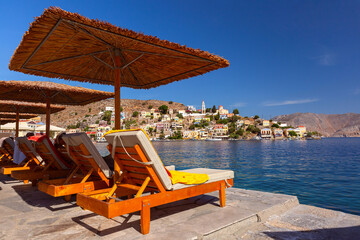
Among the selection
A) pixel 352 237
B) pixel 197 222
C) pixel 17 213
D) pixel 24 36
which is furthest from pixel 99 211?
pixel 352 237

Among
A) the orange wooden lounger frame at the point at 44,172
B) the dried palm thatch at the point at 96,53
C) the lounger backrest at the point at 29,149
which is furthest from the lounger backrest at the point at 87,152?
the lounger backrest at the point at 29,149

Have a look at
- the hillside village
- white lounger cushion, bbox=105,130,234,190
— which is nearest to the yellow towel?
white lounger cushion, bbox=105,130,234,190

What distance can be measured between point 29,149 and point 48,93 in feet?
6.66

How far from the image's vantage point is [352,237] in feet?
8.29

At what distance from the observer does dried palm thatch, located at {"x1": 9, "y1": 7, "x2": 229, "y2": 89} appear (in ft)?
9.50

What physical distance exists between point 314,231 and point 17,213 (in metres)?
3.53

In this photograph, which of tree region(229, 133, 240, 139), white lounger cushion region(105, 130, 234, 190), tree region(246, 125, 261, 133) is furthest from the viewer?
tree region(246, 125, 261, 133)

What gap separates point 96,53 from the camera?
165 inches

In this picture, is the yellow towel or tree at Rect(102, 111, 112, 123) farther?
tree at Rect(102, 111, 112, 123)

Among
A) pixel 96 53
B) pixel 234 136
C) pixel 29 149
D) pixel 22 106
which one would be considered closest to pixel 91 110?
pixel 234 136

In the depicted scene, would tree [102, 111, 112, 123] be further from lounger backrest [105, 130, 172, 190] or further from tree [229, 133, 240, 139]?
lounger backrest [105, 130, 172, 190]

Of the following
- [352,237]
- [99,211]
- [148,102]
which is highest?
[148,102]

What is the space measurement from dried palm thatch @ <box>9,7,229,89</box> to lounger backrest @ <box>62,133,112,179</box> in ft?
4.17

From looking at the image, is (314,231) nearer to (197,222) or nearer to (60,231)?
(197,222)
